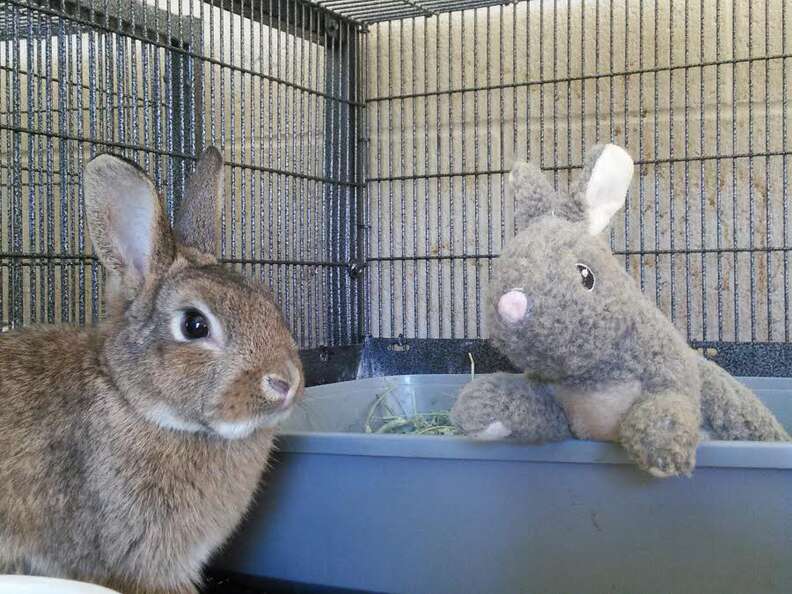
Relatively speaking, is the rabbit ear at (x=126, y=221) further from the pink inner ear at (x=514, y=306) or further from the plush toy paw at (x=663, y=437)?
the plush toy paw at (x=663, y=437)

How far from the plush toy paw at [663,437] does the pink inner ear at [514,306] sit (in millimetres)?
184

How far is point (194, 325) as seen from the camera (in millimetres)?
1086

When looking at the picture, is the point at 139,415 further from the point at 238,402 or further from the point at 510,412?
the point at 510,412

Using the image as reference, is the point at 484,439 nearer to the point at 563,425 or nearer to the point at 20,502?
the point at 563,425

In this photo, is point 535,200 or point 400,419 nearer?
point 535,200

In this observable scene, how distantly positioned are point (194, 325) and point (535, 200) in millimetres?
491

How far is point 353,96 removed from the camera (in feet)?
7.62

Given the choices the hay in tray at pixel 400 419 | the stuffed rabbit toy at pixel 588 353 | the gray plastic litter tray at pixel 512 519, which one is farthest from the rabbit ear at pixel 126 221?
the hay in tray at pixel 400 419

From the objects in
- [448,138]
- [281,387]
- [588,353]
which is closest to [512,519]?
[588,353]

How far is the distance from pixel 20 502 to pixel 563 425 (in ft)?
2.33

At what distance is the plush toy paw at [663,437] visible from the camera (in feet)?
3.19

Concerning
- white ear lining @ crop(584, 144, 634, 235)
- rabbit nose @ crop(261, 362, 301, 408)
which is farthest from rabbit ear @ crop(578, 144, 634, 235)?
rabbit nose @ crop(261, 362, 301, 408)

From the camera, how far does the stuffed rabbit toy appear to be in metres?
1.03

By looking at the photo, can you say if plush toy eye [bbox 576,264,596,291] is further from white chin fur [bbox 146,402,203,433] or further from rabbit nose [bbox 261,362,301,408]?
white chin fur [bbox 146,402,203,433]
